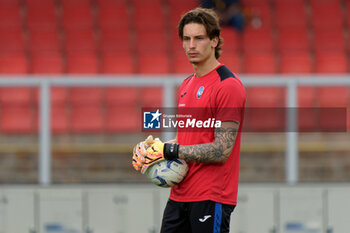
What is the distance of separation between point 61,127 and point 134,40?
3.72m

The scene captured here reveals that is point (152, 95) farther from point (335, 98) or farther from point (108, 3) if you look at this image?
point (108, 3)

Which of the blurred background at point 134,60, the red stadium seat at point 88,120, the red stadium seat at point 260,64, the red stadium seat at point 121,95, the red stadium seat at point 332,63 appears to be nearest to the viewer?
the red stadium seat at point 121,95

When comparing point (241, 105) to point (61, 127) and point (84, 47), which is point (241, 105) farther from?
point (84, 47)

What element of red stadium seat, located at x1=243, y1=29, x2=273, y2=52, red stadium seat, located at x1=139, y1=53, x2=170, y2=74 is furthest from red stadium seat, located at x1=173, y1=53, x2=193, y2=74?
red stadium seat, located at x1=243, y1=29, x2=273, y2=52

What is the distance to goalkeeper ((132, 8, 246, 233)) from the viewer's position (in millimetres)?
2496

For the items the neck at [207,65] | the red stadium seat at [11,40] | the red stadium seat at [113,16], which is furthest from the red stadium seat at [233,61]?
the neck at [207,65]

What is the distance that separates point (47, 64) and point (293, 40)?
358 cm

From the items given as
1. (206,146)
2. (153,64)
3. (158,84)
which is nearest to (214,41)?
(206,146)

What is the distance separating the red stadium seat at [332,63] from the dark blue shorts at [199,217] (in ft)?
19.7

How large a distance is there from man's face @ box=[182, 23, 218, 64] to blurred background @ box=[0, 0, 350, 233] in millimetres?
2641

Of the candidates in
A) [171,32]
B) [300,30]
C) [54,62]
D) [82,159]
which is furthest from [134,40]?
[82,159]

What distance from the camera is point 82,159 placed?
5.56 metres

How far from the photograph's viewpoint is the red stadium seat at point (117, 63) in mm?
8391

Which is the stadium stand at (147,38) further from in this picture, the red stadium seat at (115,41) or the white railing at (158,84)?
the white railing at (158,84)
